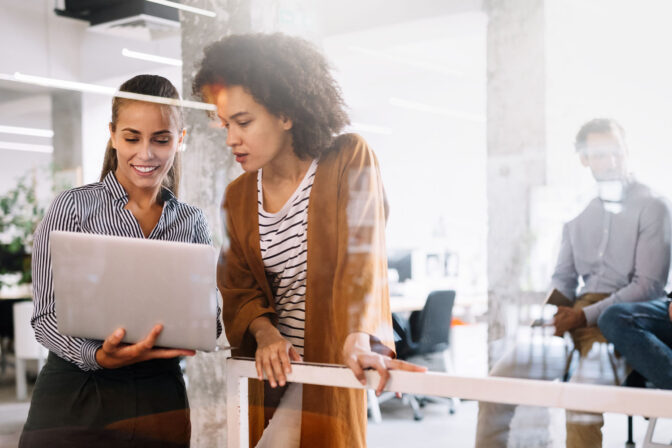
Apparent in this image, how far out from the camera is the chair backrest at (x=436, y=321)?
2.19 metres

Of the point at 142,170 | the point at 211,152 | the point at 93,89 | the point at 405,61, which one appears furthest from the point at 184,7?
the point at 405,61

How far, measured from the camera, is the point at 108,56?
267 centimetres

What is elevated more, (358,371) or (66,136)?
(66,136)

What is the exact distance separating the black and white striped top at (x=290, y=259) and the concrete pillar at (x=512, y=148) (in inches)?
23.4

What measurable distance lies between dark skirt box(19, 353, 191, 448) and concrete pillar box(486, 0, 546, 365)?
1.08 metres

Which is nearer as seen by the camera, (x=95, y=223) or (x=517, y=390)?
(x=517, y=390)

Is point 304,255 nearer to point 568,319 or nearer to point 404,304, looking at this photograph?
point 404,304

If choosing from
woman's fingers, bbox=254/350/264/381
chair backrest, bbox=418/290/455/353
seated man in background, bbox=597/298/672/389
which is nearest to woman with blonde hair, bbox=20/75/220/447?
woman's fingers, bbox=254/350/264/381

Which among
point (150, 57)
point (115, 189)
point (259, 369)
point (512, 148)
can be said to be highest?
point (150, 57)

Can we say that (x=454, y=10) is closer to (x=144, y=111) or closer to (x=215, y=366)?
(x=144, y=111)

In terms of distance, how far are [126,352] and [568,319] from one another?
4.45 feet

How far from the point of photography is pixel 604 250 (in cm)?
204

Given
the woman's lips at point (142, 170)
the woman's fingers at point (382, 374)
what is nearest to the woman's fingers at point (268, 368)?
the woman's fingers at point (382, 374)

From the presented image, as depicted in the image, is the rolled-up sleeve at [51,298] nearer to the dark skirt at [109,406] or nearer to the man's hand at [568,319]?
the dark skirt at [109,406]
